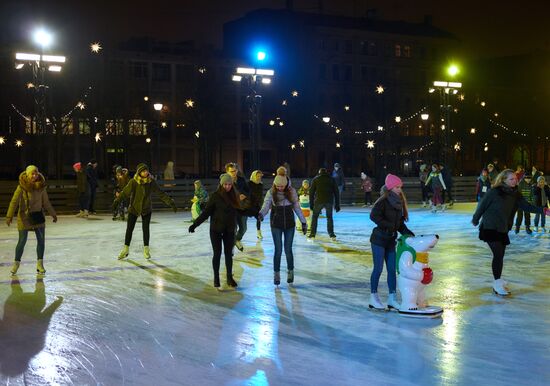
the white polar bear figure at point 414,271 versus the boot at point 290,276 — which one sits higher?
the white polar bear figure at point 414,271

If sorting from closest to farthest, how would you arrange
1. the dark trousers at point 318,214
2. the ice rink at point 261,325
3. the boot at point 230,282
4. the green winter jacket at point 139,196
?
the ice rink at point 261,325
the boot at point 230,282
the green winter jacket at point 139,196
the dark trousers at point 318,214

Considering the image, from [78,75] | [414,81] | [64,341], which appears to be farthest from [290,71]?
[64,341]

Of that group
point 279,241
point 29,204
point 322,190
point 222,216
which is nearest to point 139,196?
point 29,204

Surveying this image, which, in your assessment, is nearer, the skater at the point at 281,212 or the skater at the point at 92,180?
the skater at the point at 281,212

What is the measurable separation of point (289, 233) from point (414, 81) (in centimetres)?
5927

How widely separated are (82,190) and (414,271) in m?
17.3

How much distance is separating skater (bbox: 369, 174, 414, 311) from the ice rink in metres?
0.40

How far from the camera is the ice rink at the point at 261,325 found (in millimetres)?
5438

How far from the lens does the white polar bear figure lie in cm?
730

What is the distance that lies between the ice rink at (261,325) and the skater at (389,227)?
15.9 inches

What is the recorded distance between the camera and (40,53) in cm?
2262

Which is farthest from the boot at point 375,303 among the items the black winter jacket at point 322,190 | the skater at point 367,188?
the skater at point 367,188

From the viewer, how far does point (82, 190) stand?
22859 millimetres

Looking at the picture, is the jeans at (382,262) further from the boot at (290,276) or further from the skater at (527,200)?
the skater at (527,200)
